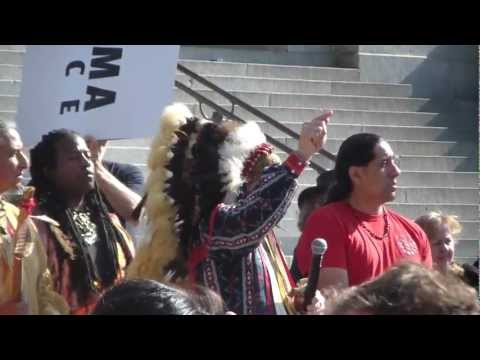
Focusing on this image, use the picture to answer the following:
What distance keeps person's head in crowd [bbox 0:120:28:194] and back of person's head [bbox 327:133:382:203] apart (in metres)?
1.24

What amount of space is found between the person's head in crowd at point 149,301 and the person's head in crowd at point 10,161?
1.75 m

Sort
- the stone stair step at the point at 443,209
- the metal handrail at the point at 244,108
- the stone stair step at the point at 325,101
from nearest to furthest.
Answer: the metal handrail at the point at 244,108
the stone stair step at the point at 443,209
the stone stair step at the point at 325,101

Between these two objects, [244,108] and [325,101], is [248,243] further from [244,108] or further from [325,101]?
[325,101]

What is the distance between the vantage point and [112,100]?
4.58m

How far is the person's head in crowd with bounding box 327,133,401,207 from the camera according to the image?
4117mm

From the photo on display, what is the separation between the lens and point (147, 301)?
86.9 inches

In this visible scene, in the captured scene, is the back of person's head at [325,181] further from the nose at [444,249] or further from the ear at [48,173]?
the ear at [48,173]

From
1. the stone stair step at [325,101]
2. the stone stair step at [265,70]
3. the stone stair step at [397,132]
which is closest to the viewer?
the stone stair step at [397,132]

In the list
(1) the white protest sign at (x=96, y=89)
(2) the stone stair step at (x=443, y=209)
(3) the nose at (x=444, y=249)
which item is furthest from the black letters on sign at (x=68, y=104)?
(2) the stone stair step at (x=443, y=209)

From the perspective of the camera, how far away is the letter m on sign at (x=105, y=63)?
461cm

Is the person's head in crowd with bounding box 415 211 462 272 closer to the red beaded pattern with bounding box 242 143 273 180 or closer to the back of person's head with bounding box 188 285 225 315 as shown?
the red beaded pattern with bounding box 242 143 273 180

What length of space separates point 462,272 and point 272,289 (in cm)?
177

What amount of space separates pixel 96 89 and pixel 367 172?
1292 mm
